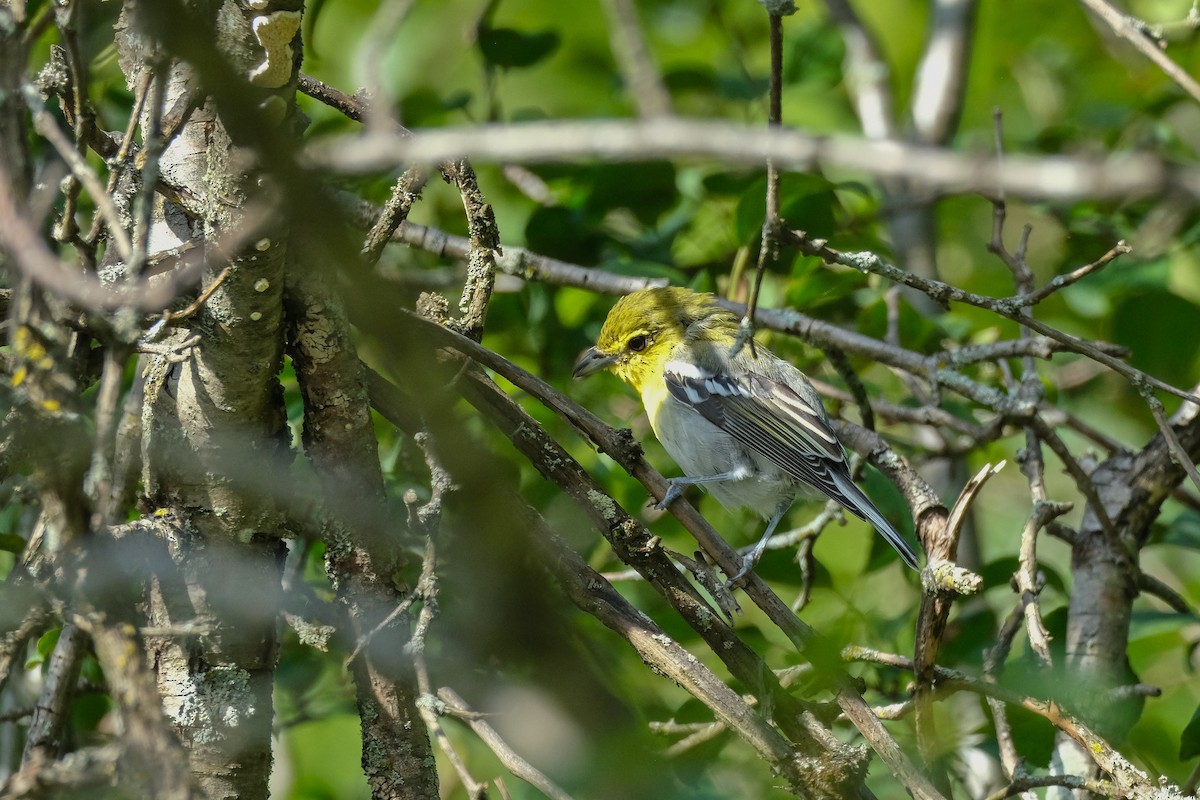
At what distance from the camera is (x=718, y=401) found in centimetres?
427

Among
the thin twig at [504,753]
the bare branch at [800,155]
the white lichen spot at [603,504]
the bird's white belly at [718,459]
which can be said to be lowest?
the bird's white belly at [718,459]

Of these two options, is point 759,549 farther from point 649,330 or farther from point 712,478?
point 649,330

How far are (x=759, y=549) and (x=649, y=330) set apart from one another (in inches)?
53.9

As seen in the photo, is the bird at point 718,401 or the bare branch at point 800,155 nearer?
the bare branch at point 800,155

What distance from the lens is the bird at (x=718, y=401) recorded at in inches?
152

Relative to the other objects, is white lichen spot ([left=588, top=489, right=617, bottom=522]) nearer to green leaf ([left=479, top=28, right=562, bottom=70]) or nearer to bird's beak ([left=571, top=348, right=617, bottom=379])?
bird's beak ([left=571, top=348, right=617, bottom=379])

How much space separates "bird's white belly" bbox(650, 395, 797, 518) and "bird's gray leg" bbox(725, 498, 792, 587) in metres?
0.07

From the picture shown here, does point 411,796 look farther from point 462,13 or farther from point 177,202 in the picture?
point 462,13

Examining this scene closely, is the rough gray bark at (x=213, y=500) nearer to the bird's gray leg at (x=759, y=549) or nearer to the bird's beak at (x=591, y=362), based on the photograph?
the bird's gray leg at (x=759, y=549)

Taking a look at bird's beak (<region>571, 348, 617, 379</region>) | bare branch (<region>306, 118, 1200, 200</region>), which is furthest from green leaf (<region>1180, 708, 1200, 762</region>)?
bare branch (<region>306, 118, 1200, 200</region>)

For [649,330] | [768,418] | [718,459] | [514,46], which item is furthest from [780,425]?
[514,46]

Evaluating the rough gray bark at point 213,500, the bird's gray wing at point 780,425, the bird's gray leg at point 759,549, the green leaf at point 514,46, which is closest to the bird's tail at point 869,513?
the bird's gray wing at point 780,425

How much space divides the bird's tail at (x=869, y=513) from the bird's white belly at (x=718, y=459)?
40cm

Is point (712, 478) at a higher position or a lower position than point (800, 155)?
lower
